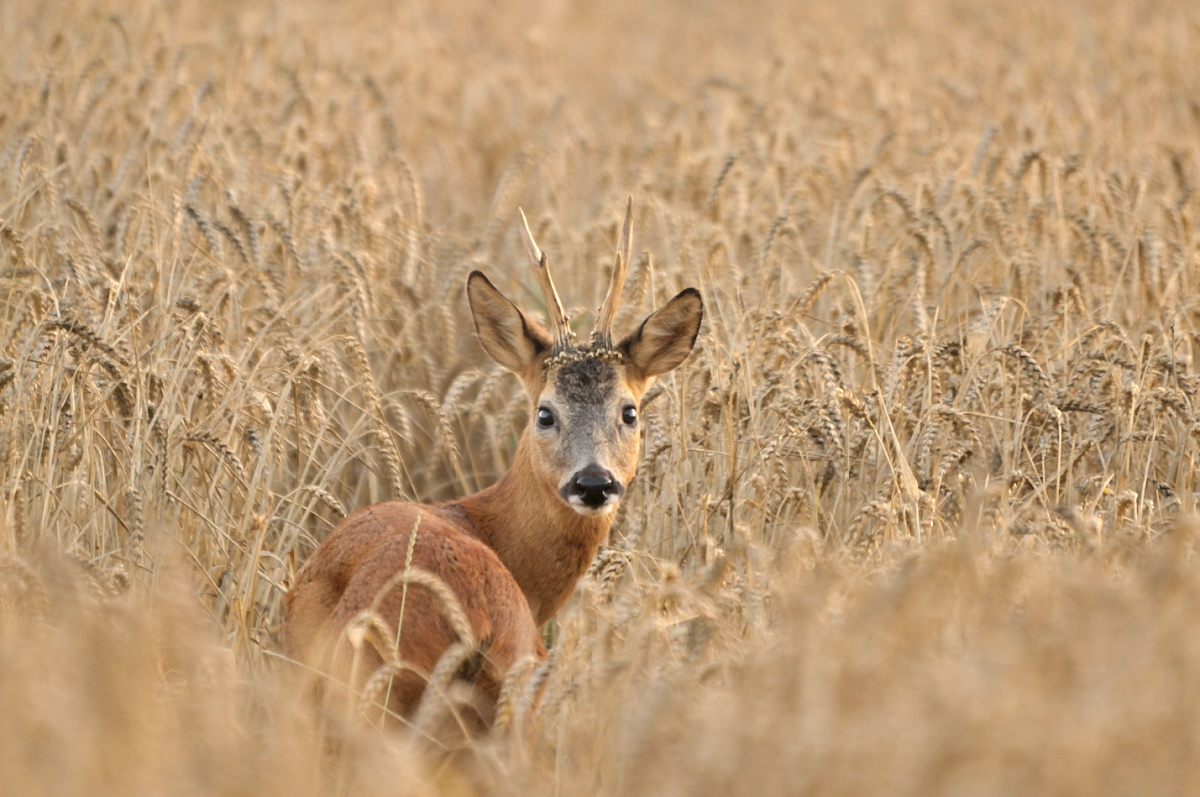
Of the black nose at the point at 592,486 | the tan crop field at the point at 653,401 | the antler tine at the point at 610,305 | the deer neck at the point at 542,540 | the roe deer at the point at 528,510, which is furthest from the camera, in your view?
the antler tine at the point at 610,305

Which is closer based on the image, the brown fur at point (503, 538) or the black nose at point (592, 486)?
the brown fur at point (503, 538)

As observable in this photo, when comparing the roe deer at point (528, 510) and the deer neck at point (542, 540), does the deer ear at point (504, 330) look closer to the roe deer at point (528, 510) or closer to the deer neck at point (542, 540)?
the roe deer at point (528, 510)

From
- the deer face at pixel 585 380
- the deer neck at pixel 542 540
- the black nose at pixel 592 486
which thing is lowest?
the deer neck at pixel 542 540

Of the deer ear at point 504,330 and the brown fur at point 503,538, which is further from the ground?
the deer ear at point 504,330

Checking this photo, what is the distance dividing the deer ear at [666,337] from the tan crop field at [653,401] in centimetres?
22

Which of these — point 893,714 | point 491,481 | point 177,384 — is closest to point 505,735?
point 893,714

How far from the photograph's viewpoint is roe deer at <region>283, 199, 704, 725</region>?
3770mm

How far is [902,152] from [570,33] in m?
→ 6.60

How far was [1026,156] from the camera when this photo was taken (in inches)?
261

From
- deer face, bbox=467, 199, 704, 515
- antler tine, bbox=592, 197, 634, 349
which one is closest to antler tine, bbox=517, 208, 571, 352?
deer face, bbox=467, 199, 704, 515

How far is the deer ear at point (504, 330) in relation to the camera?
4922mm

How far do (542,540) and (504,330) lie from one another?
82 centimetres

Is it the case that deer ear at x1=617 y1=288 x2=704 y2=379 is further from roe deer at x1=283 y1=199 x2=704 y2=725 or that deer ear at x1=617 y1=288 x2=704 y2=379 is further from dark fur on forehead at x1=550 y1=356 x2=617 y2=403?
dark fur on forehead at x1=550 y1=356 x2=617 y2=403

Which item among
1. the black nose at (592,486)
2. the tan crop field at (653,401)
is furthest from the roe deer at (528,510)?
the tan crop field at (653,401)
